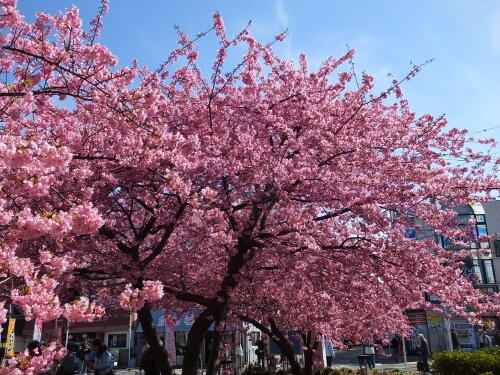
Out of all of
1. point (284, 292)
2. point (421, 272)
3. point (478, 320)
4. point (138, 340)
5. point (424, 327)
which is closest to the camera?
point (421, 272)

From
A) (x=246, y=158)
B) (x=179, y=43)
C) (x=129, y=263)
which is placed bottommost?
(x=129, y=263)

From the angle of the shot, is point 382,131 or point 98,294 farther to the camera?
point 98,294

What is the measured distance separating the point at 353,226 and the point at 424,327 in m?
26.6

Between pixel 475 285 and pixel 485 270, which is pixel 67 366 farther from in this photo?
pixel 485 270

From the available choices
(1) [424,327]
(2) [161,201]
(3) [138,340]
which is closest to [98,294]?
(2) [161,201]

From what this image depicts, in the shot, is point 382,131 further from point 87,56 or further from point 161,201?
point 87,56

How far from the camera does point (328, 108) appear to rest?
29.0 feet

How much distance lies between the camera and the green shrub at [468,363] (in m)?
8.57

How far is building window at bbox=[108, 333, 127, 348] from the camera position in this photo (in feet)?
95.5

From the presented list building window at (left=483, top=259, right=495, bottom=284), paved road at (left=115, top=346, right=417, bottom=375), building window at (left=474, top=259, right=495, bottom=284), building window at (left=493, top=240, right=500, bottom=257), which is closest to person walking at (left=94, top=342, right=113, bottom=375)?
paved road at (left=115, top=346, right=417, bottom=375)

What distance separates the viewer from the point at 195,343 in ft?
28.5

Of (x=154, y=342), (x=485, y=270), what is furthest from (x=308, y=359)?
(x=485, y=270)

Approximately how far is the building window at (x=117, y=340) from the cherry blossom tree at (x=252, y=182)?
21.0 meters

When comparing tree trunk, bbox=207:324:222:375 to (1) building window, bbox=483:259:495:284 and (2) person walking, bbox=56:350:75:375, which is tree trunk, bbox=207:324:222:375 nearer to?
(2) person walking, bbox=56:350:75:375
